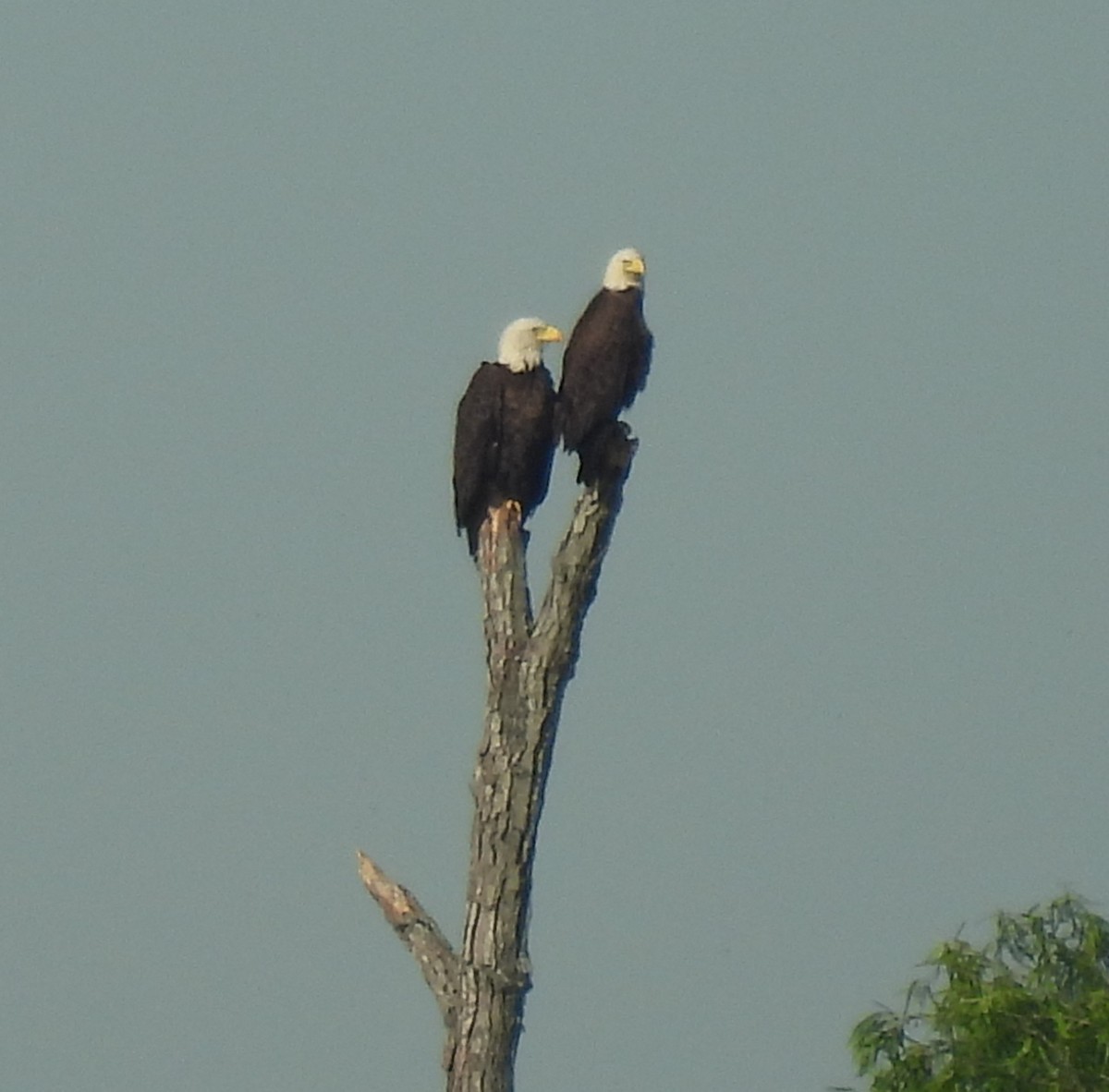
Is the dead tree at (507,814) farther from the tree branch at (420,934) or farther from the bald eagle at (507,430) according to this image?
the bald eagle at (507,430)

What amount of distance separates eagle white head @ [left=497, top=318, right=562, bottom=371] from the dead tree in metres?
1.49

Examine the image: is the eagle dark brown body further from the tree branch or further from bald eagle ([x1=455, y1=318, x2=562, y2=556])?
the tree branch

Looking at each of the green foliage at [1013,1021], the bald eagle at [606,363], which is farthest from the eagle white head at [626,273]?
the green foliage at [1013,1021]

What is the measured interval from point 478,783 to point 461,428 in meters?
1.86

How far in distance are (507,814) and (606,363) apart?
2.14 m

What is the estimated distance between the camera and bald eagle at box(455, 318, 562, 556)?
1009cm

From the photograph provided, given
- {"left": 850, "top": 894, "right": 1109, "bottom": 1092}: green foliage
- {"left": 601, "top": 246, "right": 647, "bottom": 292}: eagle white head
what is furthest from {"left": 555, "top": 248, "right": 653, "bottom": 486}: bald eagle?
{"left": 850, "top": 894, "right": 1109, "bottom": 1092}: green foliage

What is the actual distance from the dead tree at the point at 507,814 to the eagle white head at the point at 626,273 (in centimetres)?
188

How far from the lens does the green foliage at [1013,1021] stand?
35.1ft

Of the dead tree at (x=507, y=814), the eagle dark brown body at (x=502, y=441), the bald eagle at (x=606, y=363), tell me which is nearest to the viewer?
the dead tree at (x=507, y=814)

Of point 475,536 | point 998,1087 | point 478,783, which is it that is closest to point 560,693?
point 478,783

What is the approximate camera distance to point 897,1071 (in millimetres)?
11180

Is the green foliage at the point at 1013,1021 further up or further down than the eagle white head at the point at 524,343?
further down

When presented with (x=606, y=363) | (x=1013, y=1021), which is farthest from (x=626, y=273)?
(x=1013, y=1021)
